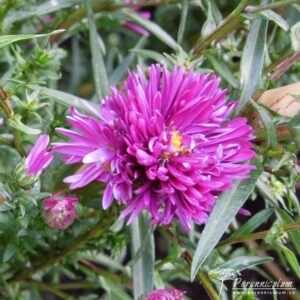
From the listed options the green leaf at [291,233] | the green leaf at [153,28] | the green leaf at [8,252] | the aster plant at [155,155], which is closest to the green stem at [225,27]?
the aster plant at [155,155]

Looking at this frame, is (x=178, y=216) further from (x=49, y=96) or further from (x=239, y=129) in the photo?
(x=49, y=96)

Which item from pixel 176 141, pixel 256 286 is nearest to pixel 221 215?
pixel 176 141

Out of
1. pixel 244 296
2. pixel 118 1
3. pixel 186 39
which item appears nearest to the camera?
pixel 244 296

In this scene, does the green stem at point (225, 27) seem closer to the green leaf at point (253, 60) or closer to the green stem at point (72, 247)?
the green leaf at point (253, 60)

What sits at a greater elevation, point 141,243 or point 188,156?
point 188,156

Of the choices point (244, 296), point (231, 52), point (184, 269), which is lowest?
point (184, 269)

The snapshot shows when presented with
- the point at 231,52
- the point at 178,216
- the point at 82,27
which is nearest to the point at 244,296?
the point at 178,216
